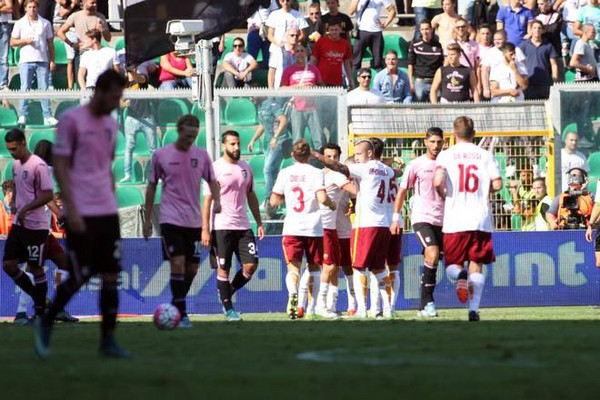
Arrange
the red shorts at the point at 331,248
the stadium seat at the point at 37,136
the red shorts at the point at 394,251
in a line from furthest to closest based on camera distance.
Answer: the stadium seat at the point at 37,136 → the red shorts at the point at 394,251 → the red shorts at the point at 331,248

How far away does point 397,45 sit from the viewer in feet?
87.9

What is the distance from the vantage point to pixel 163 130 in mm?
21016

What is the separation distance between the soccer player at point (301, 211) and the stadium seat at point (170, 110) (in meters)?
4.65

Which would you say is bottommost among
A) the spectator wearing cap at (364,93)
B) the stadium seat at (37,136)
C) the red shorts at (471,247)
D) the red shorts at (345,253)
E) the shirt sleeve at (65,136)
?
the red shorts at (345,253)

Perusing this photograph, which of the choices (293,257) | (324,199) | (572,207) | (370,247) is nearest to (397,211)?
(370,247)

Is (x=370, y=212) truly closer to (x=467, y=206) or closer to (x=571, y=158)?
(x=467, y=206)

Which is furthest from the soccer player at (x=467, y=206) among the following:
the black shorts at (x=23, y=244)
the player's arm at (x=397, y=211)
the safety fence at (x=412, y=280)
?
the safety fence at (x=412, y=280)

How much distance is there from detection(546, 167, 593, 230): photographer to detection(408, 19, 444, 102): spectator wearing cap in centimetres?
394

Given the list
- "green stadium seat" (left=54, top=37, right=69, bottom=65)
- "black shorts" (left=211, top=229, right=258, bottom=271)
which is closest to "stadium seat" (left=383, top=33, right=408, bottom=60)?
"green stadium seat" (left=54, top=37, right=69, bottom=65)

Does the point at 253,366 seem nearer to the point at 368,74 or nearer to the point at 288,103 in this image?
the point at 288,103

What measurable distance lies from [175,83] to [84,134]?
48.2 ft

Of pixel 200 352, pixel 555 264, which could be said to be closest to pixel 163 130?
pixel 555 264

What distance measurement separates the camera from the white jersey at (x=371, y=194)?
656 inches

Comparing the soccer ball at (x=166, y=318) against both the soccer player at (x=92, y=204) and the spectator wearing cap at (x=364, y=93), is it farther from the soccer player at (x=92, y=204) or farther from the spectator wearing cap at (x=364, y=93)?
the spectator wearing cap at (x=364, y=93)
